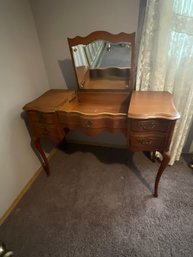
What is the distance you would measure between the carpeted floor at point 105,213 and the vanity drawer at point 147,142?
547mm

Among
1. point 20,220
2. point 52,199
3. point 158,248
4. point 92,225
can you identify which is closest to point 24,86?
point 52,199

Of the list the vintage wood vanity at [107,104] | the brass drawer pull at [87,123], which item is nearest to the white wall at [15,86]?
the vintage wood vanity at [107,104]

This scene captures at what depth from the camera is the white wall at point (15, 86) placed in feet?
4.46

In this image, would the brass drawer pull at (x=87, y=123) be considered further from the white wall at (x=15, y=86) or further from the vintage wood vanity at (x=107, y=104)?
the white wall at (x=15, y=86)

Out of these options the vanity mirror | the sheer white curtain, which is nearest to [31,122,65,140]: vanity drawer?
the vanity mirror

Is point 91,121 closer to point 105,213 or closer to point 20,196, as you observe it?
point 105,213

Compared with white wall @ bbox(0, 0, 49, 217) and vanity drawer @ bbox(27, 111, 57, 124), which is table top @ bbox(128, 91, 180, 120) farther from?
white wall @ bbox(0, 0, 49, 217)

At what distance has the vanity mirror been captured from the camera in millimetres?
1327

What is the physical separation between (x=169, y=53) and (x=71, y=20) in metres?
0.90

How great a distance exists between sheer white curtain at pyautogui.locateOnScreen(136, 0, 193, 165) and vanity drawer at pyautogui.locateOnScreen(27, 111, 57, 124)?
0.79m

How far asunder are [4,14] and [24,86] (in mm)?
567

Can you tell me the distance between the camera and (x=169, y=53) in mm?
1332

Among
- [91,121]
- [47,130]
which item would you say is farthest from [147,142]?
[47,130]

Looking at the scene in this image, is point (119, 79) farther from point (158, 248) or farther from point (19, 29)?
point (158, 248)
